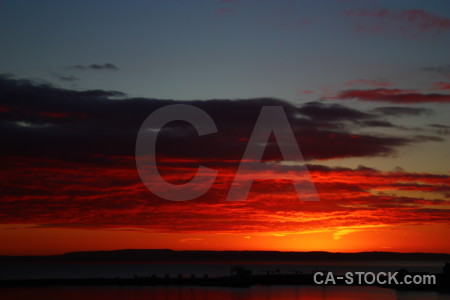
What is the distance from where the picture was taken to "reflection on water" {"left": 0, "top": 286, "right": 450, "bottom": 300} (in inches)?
2766

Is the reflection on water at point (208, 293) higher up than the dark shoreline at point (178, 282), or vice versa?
the dark shoreline at point (178, 282)

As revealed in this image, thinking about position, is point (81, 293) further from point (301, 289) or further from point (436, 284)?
point (436, 284)

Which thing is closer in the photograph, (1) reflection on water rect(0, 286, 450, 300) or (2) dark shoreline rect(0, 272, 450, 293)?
(1) reflection on water rect(0, 286, 450, 300)

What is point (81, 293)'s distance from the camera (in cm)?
7481

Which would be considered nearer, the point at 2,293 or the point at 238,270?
the point at 2,293

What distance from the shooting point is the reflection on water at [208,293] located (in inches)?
2766

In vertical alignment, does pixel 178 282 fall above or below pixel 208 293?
above

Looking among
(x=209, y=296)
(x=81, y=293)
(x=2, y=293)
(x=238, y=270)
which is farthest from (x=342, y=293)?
(x=2, y=293)

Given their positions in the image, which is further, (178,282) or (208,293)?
(178,282)

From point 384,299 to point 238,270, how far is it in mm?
34262

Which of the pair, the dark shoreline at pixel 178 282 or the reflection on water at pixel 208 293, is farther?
the dark shoreline at pixel 178 282

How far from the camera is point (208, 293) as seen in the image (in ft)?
257

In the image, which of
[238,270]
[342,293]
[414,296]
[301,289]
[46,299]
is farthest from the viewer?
Answer: [238,270]

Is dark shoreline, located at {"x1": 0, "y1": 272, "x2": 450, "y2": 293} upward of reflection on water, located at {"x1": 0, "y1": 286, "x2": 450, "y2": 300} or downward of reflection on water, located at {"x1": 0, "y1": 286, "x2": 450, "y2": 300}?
upward
